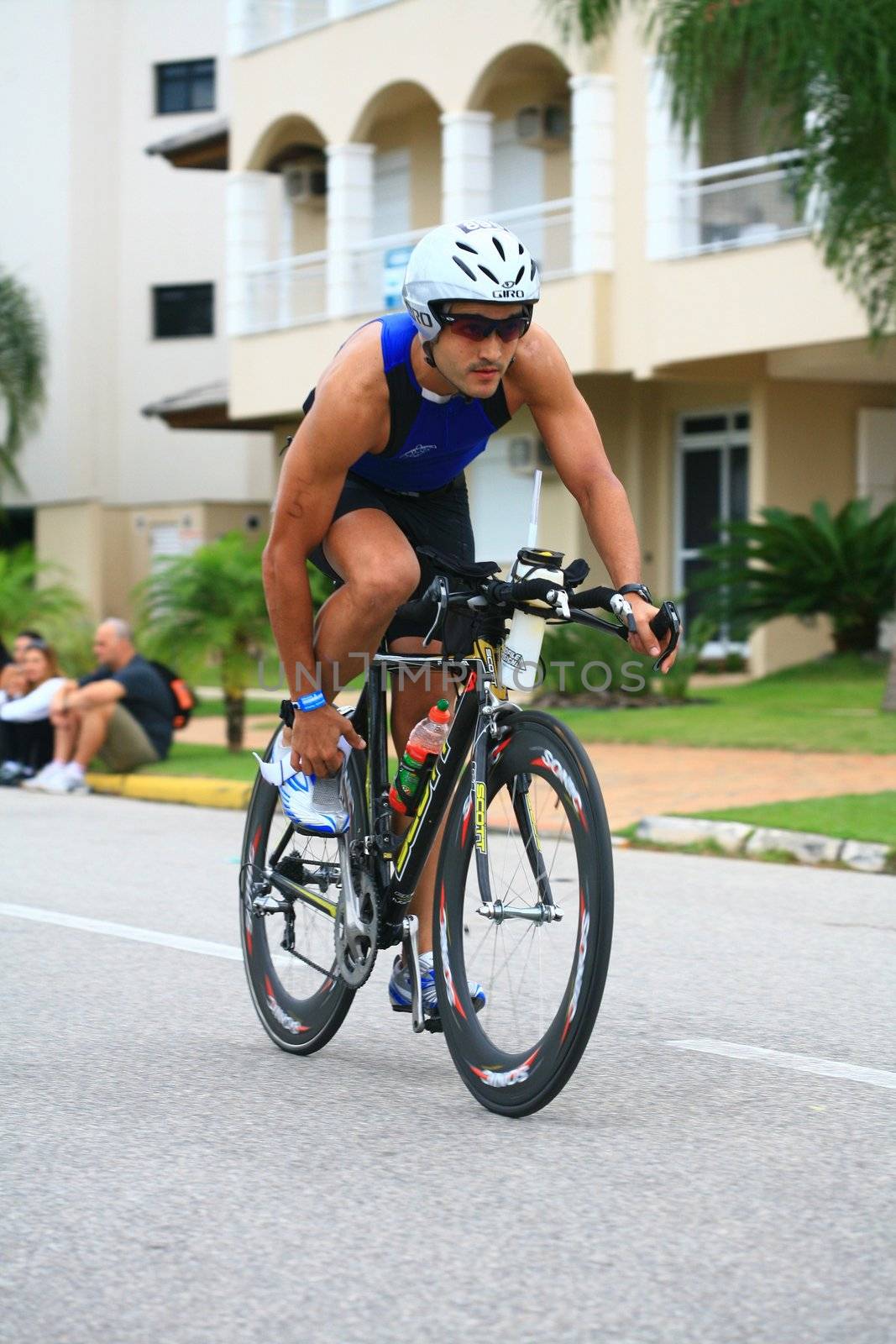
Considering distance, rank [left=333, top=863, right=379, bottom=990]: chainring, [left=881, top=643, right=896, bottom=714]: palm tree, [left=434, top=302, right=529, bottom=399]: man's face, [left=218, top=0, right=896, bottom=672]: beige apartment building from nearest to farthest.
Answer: [left=434, top=302, right=529, bottom=399]: man's face → [left=333, top=863, right=379, bottom=990]: chainring → [left=881, top=643, right=896, bottom=714]: palm tree → [left=218, top=0, right=896, bottom=672]: beige apartment building

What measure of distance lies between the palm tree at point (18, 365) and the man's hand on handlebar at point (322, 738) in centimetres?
3226

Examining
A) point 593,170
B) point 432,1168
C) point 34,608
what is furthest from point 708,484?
point 432,1168

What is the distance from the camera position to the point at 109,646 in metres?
13.9

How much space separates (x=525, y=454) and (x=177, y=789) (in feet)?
39.3

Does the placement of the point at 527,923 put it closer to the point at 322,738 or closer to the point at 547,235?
the point at 322,738

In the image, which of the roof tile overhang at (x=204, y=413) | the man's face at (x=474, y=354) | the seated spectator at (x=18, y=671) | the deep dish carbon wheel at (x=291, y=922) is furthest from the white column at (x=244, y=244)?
the man's face at (x=474, y=354)

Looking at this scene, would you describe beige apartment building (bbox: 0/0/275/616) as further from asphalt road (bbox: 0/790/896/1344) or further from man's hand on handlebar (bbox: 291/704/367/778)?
man's hand on handlebar (bbox: 291/704/367/778)

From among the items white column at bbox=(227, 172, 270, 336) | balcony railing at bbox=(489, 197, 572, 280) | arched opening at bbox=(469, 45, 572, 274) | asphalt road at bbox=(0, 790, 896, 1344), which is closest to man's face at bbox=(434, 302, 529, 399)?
asphalt road at bbox=(0, 790, 896, 1344)

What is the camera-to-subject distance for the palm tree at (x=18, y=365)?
36.0 metres

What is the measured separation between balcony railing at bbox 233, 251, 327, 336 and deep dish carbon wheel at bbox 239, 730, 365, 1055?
784 inches

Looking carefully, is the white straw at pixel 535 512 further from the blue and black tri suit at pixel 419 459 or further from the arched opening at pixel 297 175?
the arched opening at pixel 297 175

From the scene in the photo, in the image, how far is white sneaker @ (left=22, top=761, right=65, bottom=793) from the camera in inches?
544

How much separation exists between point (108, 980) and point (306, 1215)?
8.37ft

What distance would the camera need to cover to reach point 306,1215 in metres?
3.63
